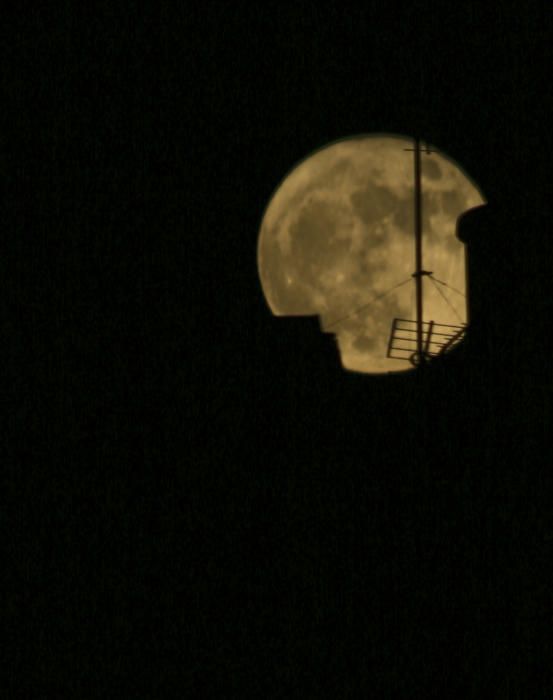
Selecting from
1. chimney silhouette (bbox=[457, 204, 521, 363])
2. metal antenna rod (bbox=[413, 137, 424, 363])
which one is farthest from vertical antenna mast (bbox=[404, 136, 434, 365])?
chimney silhouette (bbox=[457, 204, 521, 363])

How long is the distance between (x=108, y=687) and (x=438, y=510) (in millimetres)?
6069

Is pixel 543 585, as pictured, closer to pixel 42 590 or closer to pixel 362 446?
pixel 362 446

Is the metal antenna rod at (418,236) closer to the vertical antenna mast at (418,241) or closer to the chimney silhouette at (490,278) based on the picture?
the vertical antenna mast at (418,241)

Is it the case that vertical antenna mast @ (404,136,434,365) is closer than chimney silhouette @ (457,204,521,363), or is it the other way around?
chimney silhouette @ (457,204,521,363)

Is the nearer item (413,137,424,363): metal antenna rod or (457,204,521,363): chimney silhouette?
→ (457,204,521,363): chimney silhouette

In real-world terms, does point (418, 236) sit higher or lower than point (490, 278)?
higher

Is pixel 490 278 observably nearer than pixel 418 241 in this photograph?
Yes

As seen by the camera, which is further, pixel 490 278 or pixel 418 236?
pixel 418 236

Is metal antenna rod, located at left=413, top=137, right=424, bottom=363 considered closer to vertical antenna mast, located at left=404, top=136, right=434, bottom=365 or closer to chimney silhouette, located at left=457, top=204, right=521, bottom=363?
vertical antenna mast, located at left=404, top=136, right=434, bottom=365

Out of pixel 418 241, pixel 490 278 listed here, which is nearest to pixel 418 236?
pixel 418 241

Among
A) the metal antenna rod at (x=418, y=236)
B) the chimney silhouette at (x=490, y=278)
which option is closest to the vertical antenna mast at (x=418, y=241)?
the metal antenna rod at (x=418, y=236)

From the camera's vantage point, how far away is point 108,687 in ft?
48.8

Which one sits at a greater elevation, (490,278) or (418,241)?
(418,241)

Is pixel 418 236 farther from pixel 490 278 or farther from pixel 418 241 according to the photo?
pixel 490 278
